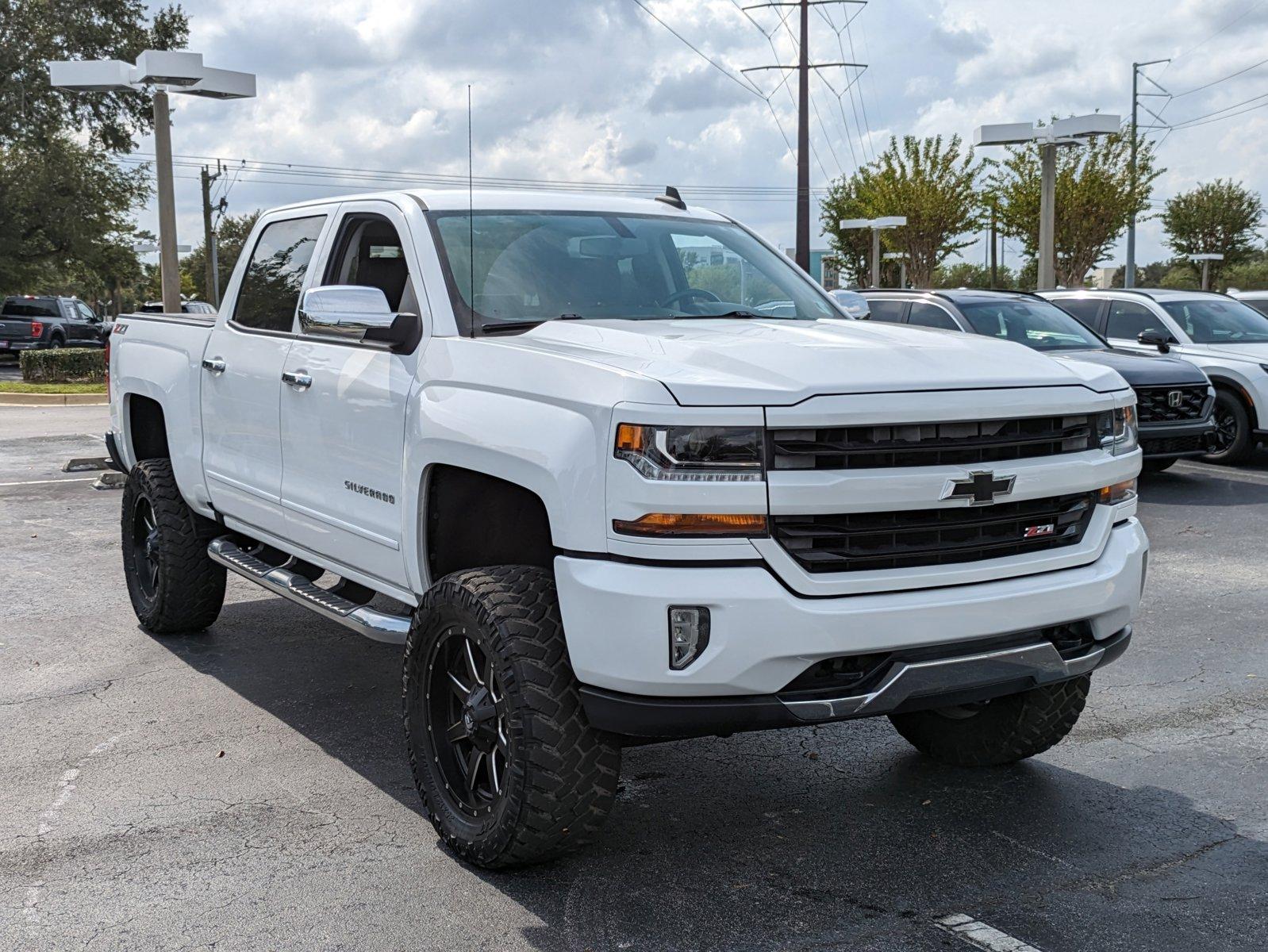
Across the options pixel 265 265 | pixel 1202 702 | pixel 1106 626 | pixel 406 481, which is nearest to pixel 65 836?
pixel 406 481

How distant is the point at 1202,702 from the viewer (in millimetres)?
5707

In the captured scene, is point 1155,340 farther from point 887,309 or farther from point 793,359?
point 793,359

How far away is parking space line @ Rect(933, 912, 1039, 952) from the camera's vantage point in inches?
137

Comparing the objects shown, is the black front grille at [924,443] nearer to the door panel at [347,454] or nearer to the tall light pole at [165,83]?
the door panel at [347,454]

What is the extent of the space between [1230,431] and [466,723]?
461 inches

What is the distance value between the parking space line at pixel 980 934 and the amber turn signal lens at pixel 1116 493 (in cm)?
130

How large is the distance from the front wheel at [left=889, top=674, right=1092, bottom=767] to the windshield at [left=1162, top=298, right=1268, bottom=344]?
1048cm

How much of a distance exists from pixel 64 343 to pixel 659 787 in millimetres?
36057

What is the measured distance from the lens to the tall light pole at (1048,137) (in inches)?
776

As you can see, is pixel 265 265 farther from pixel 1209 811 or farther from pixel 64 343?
pixel 64 343

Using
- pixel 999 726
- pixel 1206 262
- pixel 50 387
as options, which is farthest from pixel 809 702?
pixel 1206 262

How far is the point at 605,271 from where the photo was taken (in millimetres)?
5004

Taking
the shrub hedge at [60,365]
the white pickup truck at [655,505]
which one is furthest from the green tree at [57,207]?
the white pickup truck at [655,505]

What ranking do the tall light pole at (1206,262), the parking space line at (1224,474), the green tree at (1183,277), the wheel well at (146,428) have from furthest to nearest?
the green tree at (1183,277)
the tall light pole at (1206,262)
the parking space line at (1224,474)
the wheel well at (146,428)
